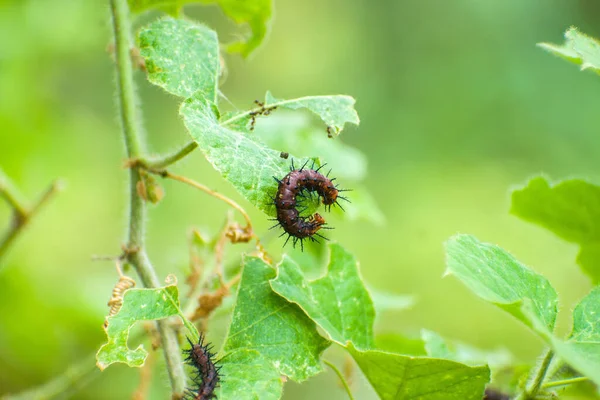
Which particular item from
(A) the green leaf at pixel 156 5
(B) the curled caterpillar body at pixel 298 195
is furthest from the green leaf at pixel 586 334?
(A) the green leaf at pixel 156 5

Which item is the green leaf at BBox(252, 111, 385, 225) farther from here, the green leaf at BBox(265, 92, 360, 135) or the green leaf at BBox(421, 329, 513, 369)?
the green leaf at BBox(265, 92, 360, 135)

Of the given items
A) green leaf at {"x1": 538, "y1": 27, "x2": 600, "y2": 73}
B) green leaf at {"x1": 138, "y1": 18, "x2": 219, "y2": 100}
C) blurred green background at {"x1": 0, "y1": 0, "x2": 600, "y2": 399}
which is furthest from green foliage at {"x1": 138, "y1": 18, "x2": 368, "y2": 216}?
blurred green background at {"x1": 0, "y1": 0, "x2": 600, "y2": 399}

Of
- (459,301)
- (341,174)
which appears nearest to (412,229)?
(459,301)

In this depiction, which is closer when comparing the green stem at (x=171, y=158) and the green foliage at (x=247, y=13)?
the green stem at (x=171, y=158)

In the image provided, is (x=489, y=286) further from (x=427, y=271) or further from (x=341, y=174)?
(x=427, y=271)

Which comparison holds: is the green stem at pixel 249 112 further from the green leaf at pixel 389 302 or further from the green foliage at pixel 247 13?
the green leaf at pixel 389 302

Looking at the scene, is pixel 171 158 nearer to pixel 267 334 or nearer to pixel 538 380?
pixel 267 334
